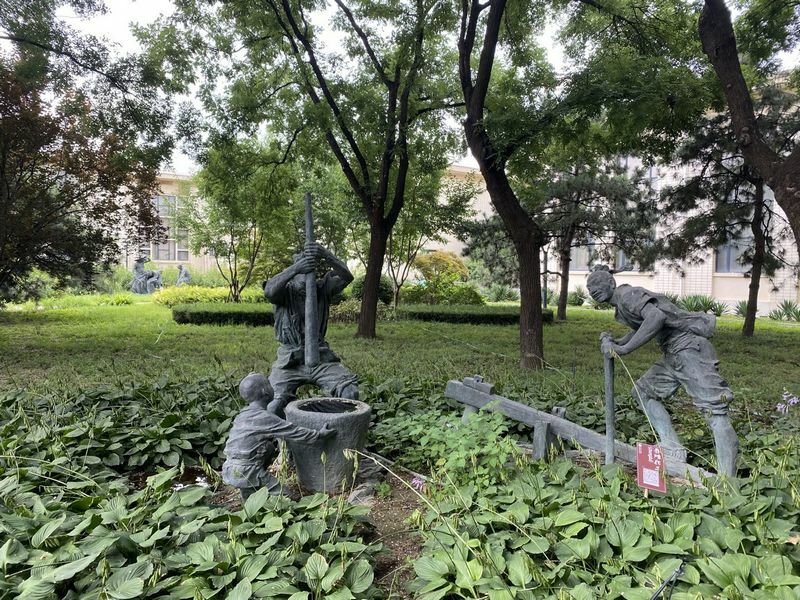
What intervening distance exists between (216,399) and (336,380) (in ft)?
5.31

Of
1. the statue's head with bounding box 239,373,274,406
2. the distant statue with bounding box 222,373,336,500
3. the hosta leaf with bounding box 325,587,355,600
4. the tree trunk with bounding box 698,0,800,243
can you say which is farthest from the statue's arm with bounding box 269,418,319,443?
the tree trunk with bounding box 698,0,800,243

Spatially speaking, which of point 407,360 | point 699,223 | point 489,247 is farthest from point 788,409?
point 489,247

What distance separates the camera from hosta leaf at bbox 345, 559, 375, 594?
6.77 ft

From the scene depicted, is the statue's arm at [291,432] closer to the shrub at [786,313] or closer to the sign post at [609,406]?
the sign post at [609,406]

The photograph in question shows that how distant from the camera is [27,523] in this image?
7.67 feet

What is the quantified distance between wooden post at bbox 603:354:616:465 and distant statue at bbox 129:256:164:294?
26.7 meters

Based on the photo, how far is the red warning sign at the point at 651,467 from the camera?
8.23 feet

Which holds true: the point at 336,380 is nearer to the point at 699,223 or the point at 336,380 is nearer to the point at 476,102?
the point at 476,102

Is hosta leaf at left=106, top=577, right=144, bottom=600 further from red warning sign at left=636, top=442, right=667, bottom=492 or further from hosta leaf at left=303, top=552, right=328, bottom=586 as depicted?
red warning sign at left=636, top=442, right=667, bottom=492

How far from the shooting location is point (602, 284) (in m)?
3.37

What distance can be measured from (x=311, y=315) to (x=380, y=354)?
5.18m

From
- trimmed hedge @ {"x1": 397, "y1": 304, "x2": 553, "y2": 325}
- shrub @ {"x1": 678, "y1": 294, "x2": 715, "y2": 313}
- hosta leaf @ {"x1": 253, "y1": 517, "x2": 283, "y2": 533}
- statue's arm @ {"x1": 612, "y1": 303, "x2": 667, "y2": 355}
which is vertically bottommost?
hosta leaf @ {"x1": 253, "y1": 517, "x2": 283, "y2": 533}

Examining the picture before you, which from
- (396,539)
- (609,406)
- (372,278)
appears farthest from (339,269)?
(372,278)

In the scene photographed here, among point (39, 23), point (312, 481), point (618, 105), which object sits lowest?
point (312, 481)
